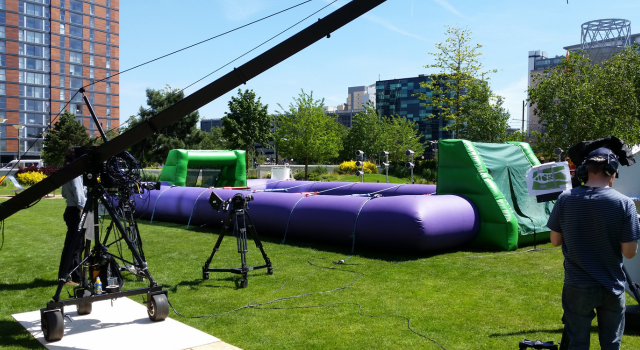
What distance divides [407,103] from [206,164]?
95.1m

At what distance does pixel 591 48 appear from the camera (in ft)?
215

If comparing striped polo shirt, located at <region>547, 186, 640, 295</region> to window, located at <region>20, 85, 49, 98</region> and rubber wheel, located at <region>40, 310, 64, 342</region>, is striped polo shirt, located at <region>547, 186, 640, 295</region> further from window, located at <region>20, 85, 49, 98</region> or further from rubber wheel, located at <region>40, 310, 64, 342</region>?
window, located at <region>20, 85, 49, 98</region>

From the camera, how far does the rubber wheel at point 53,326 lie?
5.24 meters

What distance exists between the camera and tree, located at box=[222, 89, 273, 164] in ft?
129

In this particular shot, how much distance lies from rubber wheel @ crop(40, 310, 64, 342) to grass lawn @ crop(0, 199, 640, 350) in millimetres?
207

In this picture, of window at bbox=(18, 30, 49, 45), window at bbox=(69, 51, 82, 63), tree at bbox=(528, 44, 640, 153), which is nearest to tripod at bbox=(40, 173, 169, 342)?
tree at bbox=(528, 44, 640, 153)

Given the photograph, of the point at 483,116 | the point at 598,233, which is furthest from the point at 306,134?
the point at 598,233

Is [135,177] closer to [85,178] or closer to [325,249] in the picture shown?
[85,178]

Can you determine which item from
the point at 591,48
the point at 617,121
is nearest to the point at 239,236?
the point at 617,121

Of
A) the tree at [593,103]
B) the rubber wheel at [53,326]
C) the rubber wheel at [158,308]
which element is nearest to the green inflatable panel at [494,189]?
the rubber wheel at [158,308]

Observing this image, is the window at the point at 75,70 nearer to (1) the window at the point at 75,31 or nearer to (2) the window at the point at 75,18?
(1) the window at the point at 75,31

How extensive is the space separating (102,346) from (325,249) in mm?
6006

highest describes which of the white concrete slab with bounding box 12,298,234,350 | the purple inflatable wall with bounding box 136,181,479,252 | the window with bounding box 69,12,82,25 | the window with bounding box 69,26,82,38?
the window with bounding box 69,12,82,25

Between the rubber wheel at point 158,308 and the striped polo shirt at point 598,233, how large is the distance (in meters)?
4.32
